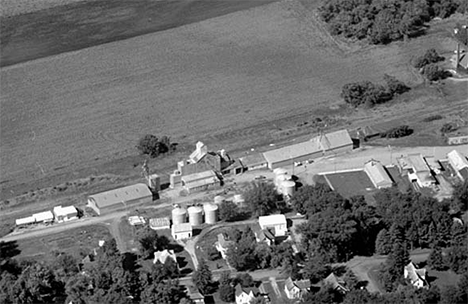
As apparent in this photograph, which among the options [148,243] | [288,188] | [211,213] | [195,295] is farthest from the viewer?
[288,188]

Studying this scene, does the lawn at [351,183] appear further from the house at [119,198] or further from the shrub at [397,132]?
the house at [119,198]

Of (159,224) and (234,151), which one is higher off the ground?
(159,224)

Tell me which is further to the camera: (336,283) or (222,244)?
(222,244)

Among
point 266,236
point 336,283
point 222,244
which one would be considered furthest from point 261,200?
point 336,283

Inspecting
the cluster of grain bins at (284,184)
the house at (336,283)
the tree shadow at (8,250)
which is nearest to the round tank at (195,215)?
the cluster of grain bins at (284,184)

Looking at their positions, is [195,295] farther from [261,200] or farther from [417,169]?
[417,169]

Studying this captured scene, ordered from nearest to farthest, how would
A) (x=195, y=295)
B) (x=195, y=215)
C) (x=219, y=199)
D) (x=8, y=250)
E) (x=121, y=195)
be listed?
(x=195, y=295), (x=8, y=250), (x=195, y=215), (x=219, y=199), (x=121, y=195)

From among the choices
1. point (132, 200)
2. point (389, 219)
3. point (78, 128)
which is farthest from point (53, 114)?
point (389, 219)

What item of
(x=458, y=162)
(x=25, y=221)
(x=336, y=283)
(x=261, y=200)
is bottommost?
(x=458, y=162)
